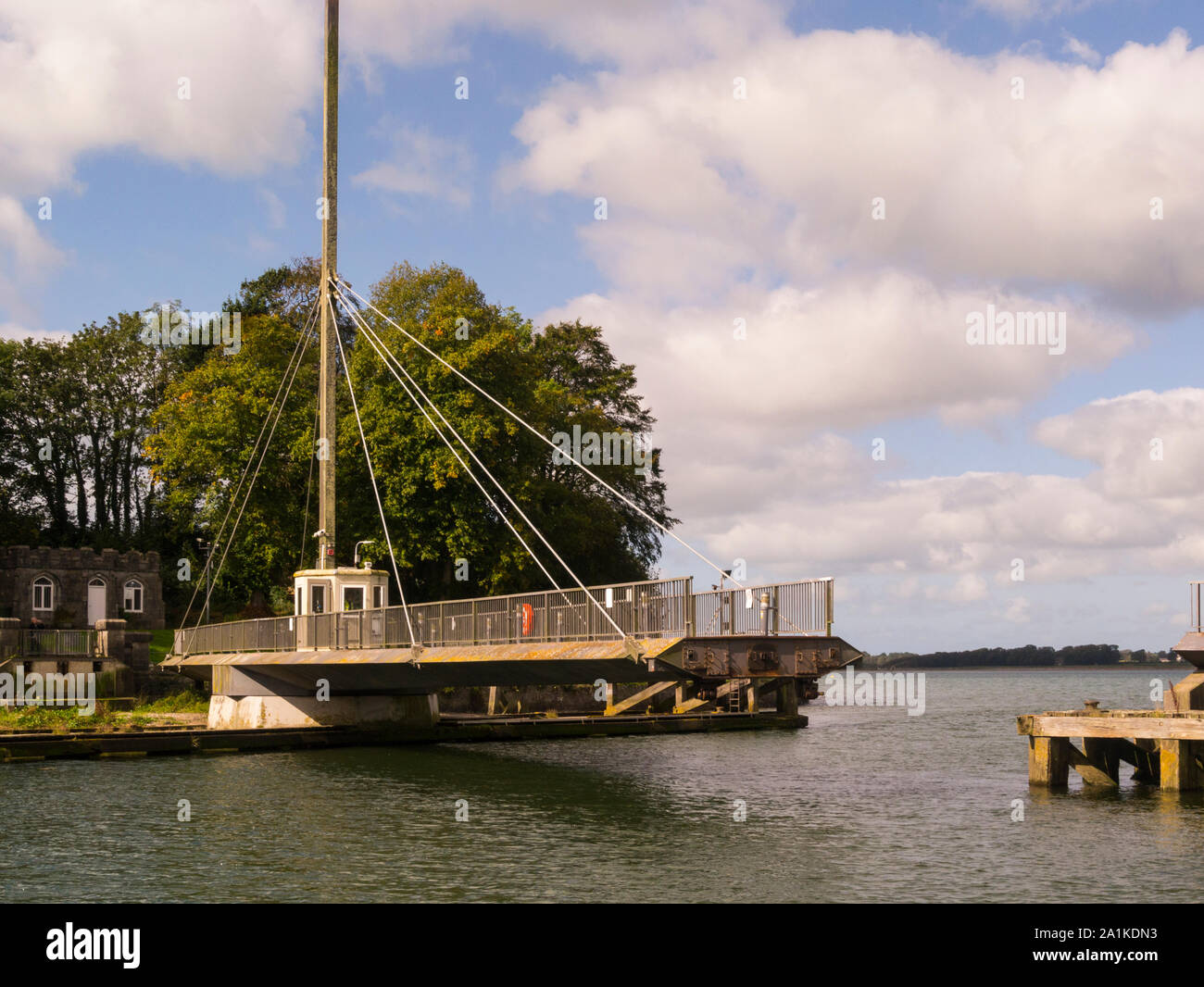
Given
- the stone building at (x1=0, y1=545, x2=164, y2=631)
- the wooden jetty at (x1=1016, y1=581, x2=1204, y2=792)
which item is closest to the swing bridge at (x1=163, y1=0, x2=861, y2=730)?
the wooden jetty at (x1=1016, y1=581, x2=1204, y2=792)

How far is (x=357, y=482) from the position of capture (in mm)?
60906

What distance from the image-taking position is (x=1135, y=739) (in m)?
31.5

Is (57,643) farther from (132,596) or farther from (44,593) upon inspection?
(132,596)

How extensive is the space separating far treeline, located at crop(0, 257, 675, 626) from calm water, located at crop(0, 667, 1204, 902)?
1772 cm

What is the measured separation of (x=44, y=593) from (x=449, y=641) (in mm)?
41689

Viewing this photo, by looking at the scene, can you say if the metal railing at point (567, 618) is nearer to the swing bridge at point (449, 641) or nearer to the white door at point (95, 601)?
the swing bridge at point (449, 641)

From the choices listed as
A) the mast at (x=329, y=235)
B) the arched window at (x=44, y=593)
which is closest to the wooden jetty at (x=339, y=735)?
the mast at (x=329, y=235)

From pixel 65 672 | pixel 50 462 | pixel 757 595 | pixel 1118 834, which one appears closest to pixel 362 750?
pixel 65 672

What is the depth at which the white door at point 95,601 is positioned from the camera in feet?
231

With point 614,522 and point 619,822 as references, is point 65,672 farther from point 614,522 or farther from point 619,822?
point 619,822

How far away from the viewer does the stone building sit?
68.2m

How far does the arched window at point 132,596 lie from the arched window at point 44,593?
3933 mm
